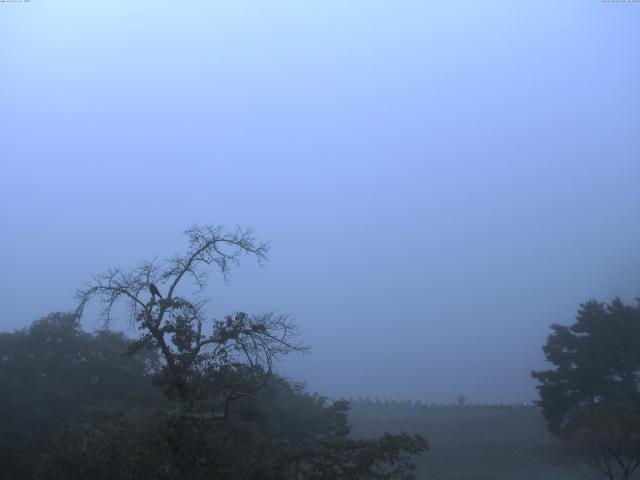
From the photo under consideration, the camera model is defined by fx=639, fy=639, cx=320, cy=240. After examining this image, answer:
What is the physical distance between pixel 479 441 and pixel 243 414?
3301 cm

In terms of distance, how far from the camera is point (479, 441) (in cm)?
4412

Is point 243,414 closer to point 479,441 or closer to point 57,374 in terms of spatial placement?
point 57,374

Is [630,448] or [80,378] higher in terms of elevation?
[80,378]

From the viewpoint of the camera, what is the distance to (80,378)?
31.4m

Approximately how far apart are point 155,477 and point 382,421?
43.5 meters

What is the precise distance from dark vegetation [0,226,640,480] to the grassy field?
0.16m

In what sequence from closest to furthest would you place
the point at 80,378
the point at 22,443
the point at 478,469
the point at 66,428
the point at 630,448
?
the point at 66,428 → the point at 630,448 → the point at 22,443 → the point at 80,378 → the point at 478,469

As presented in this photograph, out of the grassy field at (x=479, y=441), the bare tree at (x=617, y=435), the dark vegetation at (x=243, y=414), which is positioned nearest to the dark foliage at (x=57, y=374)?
the dark vegetation at (x=243, y=414)

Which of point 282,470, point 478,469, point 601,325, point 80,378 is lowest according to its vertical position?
point 478,469

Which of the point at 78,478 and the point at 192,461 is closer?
the point at 192,461

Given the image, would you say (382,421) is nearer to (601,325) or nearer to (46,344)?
(601,325)

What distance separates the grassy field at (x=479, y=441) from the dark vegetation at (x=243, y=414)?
0.16 m

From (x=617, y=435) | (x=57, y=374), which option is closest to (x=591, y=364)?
(x=617, y=435)

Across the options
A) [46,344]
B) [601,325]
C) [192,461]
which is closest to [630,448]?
[192,461]
